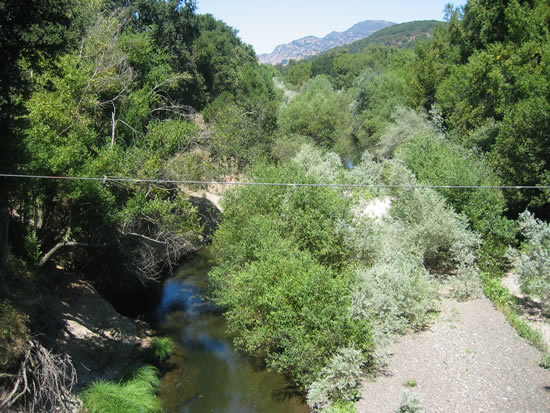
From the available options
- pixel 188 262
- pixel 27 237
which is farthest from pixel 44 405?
pixel 188 262

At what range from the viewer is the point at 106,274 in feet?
66.2

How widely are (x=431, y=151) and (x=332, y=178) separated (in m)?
5.80

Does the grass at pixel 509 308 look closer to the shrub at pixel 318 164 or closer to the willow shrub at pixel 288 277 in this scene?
the willow shrub at pixel 288 277

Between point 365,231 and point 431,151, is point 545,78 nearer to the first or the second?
point 431,151

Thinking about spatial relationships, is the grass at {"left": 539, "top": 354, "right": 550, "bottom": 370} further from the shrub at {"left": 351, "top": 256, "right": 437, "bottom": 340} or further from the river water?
the river water

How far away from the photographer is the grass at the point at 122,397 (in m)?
12.7

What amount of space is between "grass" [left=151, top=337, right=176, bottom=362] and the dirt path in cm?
749

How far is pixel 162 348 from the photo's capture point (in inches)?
650

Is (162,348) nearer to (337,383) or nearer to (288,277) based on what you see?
(288,277)

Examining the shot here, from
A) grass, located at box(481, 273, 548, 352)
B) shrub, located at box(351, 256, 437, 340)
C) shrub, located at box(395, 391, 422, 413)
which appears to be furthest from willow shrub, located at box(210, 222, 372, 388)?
grass, located at box(481, 273, 548, 352)

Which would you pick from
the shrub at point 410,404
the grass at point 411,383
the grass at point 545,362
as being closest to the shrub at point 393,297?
the grass at point 411,383

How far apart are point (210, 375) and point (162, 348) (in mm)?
2194

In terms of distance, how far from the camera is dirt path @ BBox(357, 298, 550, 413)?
11797mm

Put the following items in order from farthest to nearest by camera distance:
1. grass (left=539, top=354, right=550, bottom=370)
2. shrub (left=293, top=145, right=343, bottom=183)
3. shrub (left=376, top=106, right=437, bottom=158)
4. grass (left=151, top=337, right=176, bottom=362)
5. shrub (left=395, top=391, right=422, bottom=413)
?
shrub (left=376, top=106, right=437, bottom=158) < shrub (left=293, top=145, right=343, bottom=183) < grass (left=151, top=337, right=176, bottom=362) < grass (left=539, top=354, right=550, bottom=370) < shrub (left=395, top=391, right=422, bottom=413)
